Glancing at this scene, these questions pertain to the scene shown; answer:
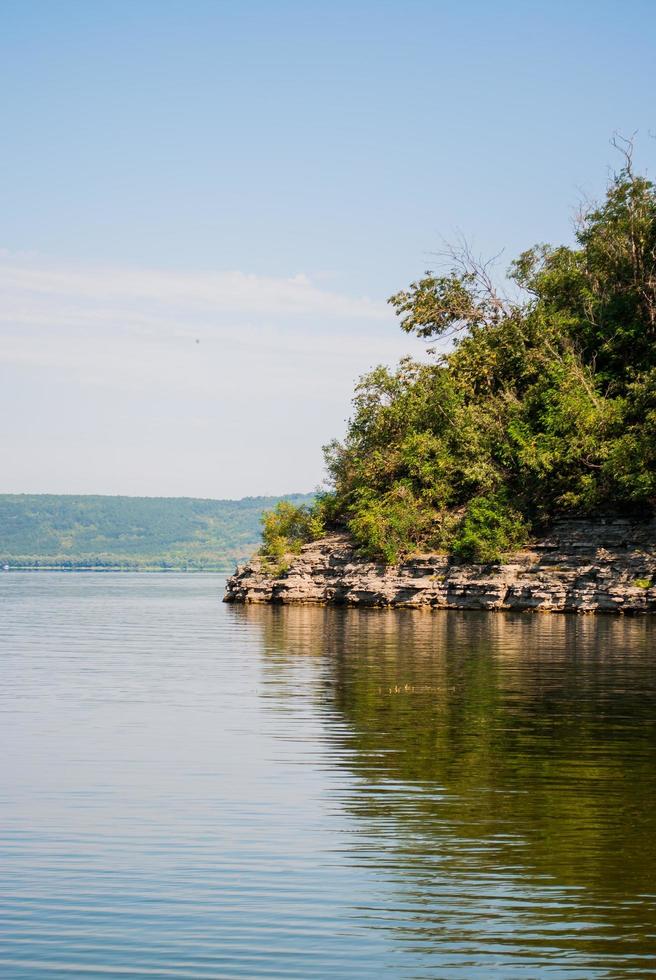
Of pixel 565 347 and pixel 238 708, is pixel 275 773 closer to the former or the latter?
pixel 238 708

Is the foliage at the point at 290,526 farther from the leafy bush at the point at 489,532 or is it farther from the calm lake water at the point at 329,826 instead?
the calm lake water at the point at 329,826

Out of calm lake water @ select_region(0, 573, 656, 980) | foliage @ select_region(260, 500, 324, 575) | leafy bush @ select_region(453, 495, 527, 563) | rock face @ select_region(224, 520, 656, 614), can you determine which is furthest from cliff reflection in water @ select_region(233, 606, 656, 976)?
foliage @ select_region(260, 500, 324, 575)

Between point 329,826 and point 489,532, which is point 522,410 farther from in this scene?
point 329,826

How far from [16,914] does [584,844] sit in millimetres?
5692

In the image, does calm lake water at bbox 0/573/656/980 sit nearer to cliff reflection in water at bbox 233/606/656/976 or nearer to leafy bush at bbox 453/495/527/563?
cliff reflection in water at bbox 233/606/656/976

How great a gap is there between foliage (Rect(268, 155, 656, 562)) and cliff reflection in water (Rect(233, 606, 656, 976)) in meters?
31.6

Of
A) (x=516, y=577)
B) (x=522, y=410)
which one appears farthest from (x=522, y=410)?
(x=516, y=577)

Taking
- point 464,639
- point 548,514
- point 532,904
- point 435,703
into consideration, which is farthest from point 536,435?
point 532,904

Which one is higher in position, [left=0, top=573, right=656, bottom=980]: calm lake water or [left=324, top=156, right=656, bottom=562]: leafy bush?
[left=324, top=156, right=656, bottom=562]: leafy bush

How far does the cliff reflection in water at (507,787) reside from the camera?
30.7ft

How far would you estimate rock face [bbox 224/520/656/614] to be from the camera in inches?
2349

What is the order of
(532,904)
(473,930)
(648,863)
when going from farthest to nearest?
(648,863) → (532,904) → (473,930)

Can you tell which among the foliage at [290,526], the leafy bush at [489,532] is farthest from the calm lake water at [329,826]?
the foliage at [290,526]

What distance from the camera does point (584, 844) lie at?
38.3 ft
